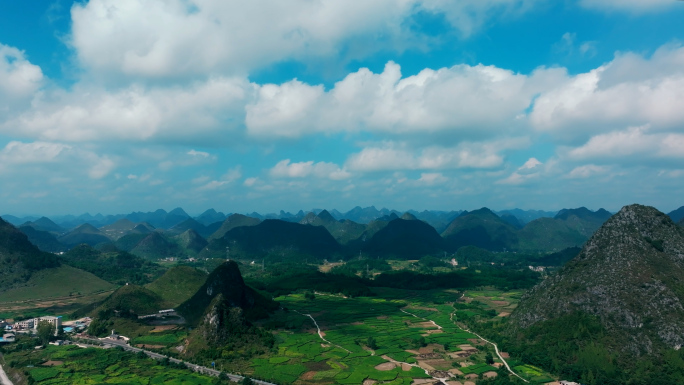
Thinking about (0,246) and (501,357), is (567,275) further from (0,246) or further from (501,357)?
(0,246)

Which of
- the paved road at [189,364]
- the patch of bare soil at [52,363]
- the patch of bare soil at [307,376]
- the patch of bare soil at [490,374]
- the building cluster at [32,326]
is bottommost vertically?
the patch of bare soil at [490,374]

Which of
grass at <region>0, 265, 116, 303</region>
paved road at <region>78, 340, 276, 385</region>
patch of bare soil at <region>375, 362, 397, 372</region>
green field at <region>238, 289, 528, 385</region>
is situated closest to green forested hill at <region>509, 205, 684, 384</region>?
green field at <region>238, 289, 528, 385</region>

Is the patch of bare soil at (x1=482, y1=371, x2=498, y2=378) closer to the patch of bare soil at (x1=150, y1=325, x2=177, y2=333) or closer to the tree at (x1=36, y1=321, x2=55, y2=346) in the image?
the patch of bare soil at (x1=150, y1=325, x2=177, y2=333)

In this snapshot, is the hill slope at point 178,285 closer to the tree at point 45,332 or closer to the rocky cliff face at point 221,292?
the rocky cliff face at point 221,292

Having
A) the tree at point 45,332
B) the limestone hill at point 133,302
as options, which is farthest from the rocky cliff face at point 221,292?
the tree at point 45,332

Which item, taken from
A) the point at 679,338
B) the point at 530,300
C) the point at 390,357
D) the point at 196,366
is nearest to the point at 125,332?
the point at 196,366

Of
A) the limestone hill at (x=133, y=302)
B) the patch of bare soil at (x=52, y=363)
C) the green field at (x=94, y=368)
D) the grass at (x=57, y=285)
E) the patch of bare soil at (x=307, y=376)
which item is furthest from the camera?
the grass at (x=57, y=285)
